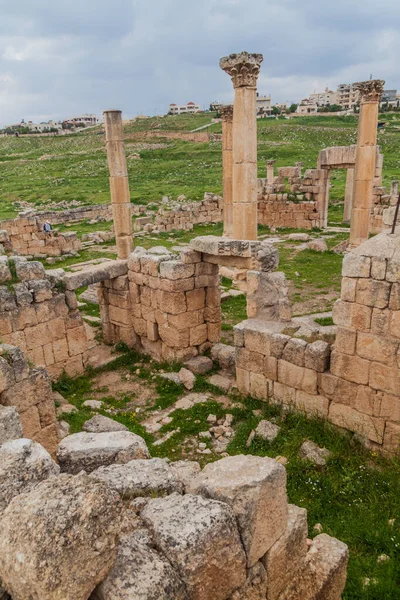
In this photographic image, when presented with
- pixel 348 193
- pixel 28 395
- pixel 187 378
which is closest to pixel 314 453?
pixel 187 378

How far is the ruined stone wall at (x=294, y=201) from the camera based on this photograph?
24.9 meters

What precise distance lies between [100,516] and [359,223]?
1697cm

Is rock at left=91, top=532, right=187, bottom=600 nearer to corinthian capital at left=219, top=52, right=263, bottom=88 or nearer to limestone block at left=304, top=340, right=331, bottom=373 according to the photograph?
limestone block at left=304, top=340, right=331, bottom=373

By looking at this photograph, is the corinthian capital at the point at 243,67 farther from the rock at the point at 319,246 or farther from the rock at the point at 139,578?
the rock at the point at 139,578

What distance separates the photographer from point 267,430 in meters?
7.45

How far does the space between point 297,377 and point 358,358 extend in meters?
1.19

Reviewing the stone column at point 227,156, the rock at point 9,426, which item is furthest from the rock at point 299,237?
the rock at point 9,426

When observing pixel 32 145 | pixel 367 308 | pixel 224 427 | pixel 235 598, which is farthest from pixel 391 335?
pixel 32 145

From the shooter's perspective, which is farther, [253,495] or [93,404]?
[93,404]

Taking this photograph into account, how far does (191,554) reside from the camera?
287 cm

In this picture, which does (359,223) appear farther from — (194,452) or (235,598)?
(235,598)

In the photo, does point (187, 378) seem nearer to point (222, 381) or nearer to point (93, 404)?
point (222, 381)

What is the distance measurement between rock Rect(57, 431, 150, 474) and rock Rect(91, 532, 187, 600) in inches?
51.1

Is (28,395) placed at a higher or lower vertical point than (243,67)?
lower
